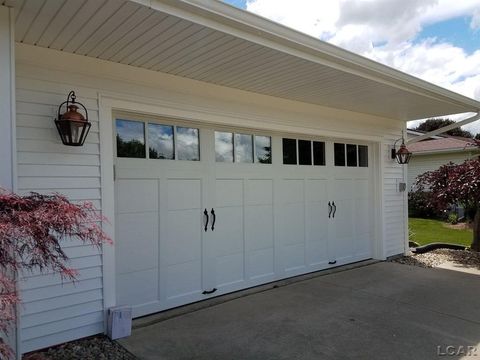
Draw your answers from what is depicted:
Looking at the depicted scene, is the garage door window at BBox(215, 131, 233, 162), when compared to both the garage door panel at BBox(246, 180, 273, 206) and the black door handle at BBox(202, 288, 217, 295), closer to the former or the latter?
the garage door panel at BBox(246, 180, 273, 206)

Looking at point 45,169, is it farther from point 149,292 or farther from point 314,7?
point 314,7

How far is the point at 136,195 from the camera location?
3.82 metres

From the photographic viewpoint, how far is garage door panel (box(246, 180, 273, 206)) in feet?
15.9

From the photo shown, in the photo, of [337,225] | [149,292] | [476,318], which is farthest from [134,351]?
[337,225]

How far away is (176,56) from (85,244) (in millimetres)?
1860

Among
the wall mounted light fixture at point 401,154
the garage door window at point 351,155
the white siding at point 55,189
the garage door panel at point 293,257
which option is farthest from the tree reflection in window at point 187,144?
the wall mounted light fixture at point 401,154

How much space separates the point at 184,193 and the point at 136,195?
57 cm

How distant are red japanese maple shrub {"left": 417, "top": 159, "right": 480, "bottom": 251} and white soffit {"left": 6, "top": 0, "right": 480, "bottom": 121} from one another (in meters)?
2.33

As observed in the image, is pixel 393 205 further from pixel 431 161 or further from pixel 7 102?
pixel 431 161

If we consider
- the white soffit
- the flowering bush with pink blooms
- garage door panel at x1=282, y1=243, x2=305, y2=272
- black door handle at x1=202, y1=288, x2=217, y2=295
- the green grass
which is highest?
the white soffit

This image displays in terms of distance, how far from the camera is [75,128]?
311cm

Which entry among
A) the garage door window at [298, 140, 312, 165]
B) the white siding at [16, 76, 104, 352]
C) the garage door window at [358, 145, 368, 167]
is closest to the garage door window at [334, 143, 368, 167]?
the garage door window at [358, 145, 368, 167]

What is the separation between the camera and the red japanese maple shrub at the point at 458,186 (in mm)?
6445

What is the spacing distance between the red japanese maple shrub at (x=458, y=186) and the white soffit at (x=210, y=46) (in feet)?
7.66
